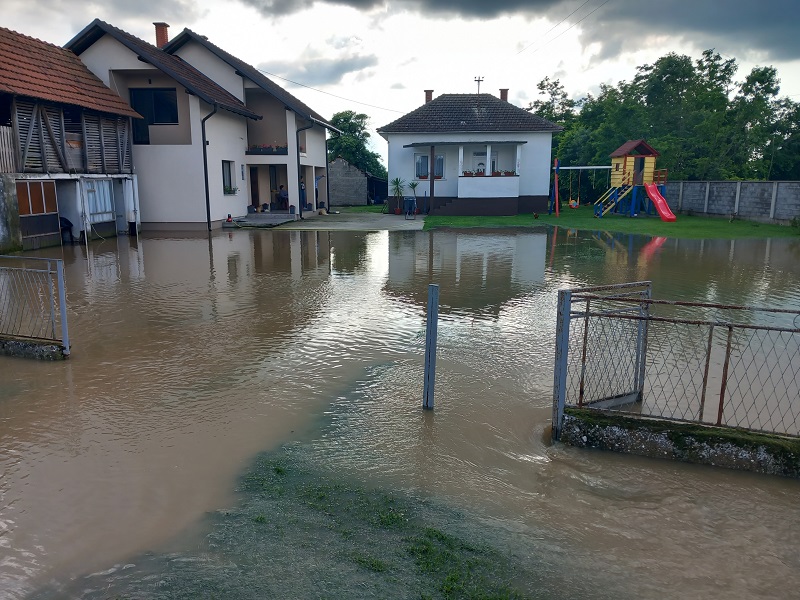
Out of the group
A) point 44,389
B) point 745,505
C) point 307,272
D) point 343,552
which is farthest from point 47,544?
point 307,272

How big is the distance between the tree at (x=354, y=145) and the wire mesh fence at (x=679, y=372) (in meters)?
37.1

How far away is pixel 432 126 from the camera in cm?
3300

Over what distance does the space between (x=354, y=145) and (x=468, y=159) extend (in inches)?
558

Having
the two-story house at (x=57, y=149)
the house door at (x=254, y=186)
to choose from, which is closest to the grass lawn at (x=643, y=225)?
the house door at (x=254, y=186)

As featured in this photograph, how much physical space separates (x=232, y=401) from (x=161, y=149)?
20911mm

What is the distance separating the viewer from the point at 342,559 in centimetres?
387

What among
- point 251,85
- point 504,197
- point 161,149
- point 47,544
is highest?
point 251,85

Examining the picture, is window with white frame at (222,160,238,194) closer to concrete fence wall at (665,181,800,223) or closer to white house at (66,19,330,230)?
white house at (66,19,330,230)

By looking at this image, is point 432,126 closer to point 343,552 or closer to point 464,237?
point 464,237

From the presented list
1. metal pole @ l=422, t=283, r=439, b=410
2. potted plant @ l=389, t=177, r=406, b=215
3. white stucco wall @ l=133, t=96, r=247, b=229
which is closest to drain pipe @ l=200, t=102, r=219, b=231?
white stucco wall @ l=133, t=96, r=247, b=229

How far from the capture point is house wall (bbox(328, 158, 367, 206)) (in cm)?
4081

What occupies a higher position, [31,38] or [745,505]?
[31,38]

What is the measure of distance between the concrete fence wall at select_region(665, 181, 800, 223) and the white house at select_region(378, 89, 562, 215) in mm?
7434

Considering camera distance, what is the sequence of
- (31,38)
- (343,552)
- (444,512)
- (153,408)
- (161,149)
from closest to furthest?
(343,552)
(444,512)
(153,408)
(31,38)
(161,149)
